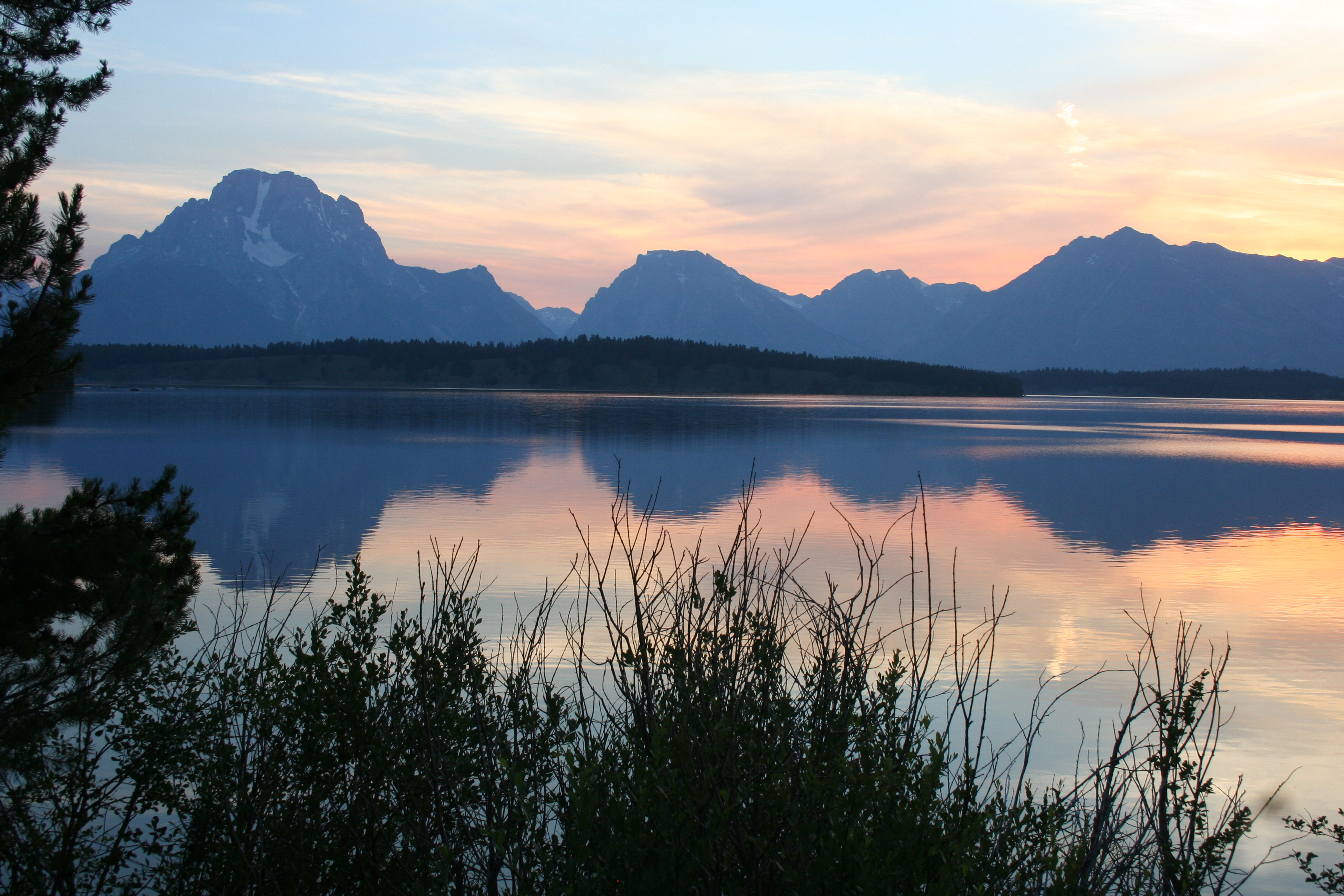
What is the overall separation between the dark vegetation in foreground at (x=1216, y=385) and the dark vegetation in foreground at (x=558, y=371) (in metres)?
24.5

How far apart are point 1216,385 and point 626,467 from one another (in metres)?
162

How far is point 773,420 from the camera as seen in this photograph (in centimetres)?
5619

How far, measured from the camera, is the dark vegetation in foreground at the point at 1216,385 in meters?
150

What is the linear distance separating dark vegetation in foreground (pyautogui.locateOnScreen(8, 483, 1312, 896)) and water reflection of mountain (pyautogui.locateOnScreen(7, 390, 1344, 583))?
9.55m

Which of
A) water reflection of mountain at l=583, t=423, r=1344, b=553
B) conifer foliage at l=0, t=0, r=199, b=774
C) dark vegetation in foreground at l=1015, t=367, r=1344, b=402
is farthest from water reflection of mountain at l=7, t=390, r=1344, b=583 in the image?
dark vegetation in foreground at l=1015, t=367, r=1344, b=402

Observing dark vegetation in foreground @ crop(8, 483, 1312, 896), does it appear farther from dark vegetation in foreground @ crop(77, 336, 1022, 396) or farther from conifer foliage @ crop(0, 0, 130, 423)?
dark vegetation in foreground @ crop(77, 336, 1022, 396)

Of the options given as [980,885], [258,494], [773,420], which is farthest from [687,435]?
[980,885]

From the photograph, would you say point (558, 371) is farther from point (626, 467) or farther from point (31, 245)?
point (31, 245)

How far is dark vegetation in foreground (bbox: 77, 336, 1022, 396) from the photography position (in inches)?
5517

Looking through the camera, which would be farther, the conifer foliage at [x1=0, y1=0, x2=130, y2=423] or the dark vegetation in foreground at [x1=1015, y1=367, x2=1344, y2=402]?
the dark vegetation in foreground at [x1=1015, y1=367, x2=1344, y2=402]

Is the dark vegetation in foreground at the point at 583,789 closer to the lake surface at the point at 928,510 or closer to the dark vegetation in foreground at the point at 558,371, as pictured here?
the lake surface at the point at 928,510

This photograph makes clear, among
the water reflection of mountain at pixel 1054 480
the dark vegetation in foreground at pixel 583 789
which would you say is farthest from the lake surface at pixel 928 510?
the dark vegetation in foreground at pixel 583 789

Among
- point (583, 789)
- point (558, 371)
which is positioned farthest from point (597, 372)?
point (583, 789)

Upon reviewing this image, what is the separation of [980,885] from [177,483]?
2111 cm
